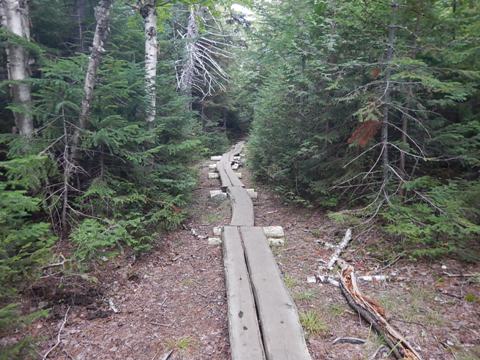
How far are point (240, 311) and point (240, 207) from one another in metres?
4.61

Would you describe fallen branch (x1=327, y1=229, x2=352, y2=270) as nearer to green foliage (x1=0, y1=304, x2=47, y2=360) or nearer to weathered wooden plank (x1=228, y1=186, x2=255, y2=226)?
weathered wooden plank (x1=228, y1=186, x2=255, y2=226)

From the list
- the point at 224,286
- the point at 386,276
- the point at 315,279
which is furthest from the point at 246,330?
the point at 386,276

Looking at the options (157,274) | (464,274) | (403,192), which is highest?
(403,192)

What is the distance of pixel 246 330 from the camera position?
11.4ft

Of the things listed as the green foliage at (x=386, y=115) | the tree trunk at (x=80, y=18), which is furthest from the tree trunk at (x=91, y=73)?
the green foliage at (x=386, y=115)

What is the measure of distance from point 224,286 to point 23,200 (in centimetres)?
306

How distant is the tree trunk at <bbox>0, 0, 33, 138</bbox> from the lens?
5328mm

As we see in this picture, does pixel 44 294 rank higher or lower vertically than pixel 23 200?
lower

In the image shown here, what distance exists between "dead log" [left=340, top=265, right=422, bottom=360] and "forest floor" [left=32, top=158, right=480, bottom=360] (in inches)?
4.3

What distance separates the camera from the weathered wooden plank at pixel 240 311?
3.18 m

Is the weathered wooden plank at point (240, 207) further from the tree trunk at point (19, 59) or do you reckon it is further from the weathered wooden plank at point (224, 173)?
the tree trunk at point (19, 59)

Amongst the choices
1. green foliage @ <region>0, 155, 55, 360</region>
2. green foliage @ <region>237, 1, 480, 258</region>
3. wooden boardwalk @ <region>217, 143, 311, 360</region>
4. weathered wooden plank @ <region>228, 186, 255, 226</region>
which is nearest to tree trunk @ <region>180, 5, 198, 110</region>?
green foliage @ <region>237, 1, 480, 258</region>

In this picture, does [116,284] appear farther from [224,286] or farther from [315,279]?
[315,279]

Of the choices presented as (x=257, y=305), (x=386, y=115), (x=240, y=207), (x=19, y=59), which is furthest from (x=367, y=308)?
(x=19, y=59)
